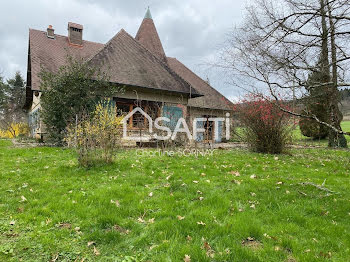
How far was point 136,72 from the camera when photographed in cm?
1333

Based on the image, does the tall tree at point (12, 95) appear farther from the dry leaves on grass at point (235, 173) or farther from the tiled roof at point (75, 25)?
the dry leaves on grass at point (235, 173)

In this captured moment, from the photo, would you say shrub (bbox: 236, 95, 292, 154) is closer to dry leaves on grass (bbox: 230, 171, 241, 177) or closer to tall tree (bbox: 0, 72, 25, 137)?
dry leaves on grass (bbox: 230, 171, 241, 177)

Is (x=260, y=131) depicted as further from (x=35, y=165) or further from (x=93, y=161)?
(x=35, y=165)

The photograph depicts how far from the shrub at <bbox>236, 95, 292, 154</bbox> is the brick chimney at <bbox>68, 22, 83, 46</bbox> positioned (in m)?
15.2

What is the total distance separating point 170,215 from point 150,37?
57.2ft

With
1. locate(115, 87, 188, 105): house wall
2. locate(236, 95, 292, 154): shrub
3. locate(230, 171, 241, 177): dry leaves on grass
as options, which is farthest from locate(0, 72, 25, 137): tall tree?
locate(230, 171, 241, 177): dry leaves on grass

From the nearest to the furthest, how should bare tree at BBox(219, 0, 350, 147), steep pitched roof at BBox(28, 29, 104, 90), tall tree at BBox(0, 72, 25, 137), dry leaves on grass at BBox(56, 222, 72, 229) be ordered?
dry leaves on grass at BBox(56, 222, 72, 229), bare tree at BBox(219, 0, 350, 147), steep pitched roof at BBox(28, 29, 104, 90), tall tree at BBox(0, 72, 25, 137)

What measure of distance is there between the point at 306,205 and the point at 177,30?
5.83 m

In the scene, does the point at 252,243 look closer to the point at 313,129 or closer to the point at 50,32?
the point at 313,129

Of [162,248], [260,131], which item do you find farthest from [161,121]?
[162,248]

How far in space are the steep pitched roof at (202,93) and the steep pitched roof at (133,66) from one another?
3555 millimetres

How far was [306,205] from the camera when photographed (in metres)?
3.58

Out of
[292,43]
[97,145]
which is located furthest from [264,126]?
[97,145]

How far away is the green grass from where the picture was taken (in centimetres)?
244
